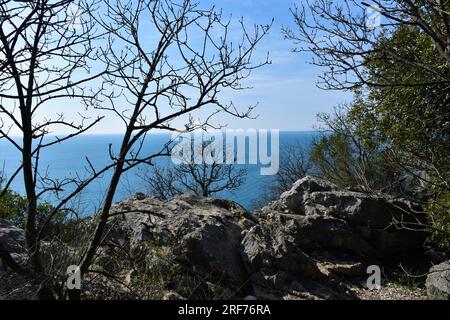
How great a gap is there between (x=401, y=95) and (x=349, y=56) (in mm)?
3395

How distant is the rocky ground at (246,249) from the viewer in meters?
5.48

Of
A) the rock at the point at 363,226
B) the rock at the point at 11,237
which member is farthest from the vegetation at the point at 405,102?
the rock at the point at 11,237

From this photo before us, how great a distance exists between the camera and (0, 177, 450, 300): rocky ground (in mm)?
5475

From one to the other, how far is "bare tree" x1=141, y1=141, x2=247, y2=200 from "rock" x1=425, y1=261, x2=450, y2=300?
11434 mm

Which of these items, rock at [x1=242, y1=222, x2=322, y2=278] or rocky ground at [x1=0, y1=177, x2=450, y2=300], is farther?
rock at [x1=242, y1=222, x2=322, y2=278]

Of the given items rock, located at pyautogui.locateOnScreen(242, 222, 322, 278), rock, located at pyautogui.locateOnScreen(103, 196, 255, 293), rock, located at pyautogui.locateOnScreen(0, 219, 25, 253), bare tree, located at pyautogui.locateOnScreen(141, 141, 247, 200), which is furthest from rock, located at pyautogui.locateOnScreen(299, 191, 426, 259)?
bare tree, located at pyautogui.locateOnScreen(141, 141, 247, 200)

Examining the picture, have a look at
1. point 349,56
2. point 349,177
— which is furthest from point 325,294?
point 349,177

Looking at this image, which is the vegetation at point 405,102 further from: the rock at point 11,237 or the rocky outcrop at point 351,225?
the rock at point 11,237

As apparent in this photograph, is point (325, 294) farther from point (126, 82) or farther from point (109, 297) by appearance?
point (126, 82)

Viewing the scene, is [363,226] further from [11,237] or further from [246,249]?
[11,237]

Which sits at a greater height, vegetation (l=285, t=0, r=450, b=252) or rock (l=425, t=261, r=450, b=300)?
vegetation (l=285, t=0, r=450, b=252)

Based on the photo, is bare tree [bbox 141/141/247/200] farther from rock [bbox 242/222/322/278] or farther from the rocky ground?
rock [bbox 242/222/322/278]

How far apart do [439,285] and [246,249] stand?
3170 mm

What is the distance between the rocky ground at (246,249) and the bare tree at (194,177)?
30.4 ft
